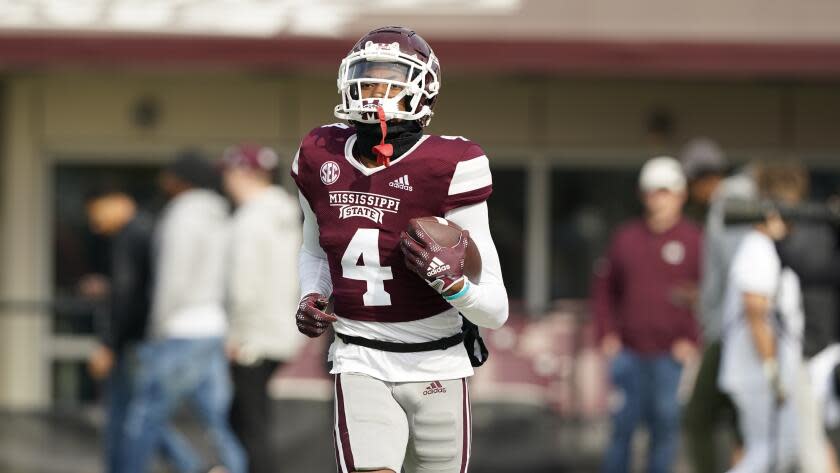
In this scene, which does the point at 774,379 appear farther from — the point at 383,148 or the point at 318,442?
the point at 318,442

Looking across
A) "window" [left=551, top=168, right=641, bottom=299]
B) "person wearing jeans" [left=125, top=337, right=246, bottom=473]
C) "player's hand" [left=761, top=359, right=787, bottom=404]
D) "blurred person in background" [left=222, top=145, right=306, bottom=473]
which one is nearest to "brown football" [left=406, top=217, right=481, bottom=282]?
"player's hand" [left=761, top=359, right=787, bottom=404]

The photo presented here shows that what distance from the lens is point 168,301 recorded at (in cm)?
832

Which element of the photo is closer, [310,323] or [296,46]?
[310,323]

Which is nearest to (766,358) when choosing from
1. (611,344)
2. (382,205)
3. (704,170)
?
(611,344)

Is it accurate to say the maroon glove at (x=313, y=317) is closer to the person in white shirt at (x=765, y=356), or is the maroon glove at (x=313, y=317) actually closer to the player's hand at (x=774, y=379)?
the person in white shirt at (x=765, y=356)

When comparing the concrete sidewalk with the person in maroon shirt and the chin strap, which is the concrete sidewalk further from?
the chin strap

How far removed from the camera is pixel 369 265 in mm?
4809

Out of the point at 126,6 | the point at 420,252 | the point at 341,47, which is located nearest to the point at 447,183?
the point at 420,252

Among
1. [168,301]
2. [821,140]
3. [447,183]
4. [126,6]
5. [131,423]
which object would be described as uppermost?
[126,6]

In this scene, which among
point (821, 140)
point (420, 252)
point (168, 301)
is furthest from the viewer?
point (821, 140)

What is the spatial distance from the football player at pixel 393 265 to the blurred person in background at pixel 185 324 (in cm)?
353

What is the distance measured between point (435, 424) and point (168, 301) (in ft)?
12.4

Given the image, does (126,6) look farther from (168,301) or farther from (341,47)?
(168,301)

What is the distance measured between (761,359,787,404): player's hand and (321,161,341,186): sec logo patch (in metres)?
3.16
